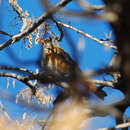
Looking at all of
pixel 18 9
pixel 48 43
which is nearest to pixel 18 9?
pixel 18 9

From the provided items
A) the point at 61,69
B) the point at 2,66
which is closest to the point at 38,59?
the point at 2,66

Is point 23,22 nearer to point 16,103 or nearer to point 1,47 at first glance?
point 1,47

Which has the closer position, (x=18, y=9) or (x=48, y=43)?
(x=18, y=9)

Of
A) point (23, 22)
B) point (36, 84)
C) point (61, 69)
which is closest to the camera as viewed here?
point (36, 84)

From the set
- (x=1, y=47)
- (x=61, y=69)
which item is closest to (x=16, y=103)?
(x=1, y=47)

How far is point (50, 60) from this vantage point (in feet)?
13.5

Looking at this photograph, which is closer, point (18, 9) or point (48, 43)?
point (18, 9)

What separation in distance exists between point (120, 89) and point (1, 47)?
3.87 feet

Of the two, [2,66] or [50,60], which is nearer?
[2,66]

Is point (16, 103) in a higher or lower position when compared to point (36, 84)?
lower

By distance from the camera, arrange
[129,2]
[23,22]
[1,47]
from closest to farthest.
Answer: [129,2] < [1,47] < [23,22]

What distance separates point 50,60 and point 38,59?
7.20ft

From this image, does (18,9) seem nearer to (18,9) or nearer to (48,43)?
(18,9)

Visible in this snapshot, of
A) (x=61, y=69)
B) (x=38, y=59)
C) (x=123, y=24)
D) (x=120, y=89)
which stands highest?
(x=61, y=69)
